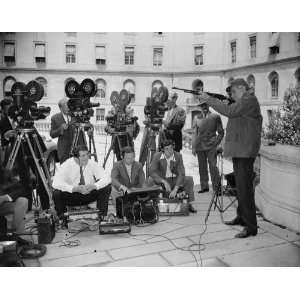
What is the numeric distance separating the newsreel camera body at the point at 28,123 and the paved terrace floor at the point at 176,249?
2.96ft

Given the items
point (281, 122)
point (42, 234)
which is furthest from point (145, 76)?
point (42, 234)

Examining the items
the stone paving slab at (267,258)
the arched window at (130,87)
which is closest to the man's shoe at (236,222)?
the stone paving slab at (267,258)

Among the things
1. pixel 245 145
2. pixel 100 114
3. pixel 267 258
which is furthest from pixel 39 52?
pixel 267 258

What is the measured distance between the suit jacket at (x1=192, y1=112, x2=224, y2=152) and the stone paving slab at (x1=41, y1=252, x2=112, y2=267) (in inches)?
93.1

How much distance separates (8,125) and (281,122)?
2.89 metres

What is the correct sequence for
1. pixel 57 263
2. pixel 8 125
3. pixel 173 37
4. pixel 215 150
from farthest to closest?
pixel 215 150
pixel 8 125
pixel 173 37
pixel 57 263

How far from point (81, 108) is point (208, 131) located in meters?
1.61

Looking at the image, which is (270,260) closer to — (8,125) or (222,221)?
(222,221)

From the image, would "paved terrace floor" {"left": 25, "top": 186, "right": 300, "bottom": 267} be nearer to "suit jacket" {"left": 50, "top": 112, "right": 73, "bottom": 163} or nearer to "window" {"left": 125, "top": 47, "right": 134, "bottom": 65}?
"suit jacket" {"left": 50, "top": 112, "right": 73, "bottom": 163}

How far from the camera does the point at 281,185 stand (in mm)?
3549

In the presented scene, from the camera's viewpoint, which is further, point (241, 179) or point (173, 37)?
point (173, 37)

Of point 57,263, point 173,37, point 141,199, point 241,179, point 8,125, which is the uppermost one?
point 173,37

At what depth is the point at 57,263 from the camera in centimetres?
295

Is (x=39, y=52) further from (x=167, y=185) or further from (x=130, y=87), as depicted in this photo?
(x=167, y=185)
